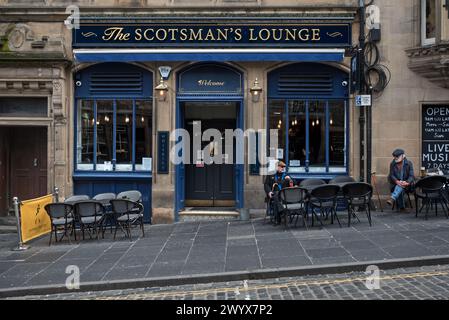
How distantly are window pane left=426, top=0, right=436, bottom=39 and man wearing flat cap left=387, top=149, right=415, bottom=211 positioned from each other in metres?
3.22

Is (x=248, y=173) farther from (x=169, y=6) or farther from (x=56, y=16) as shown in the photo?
(x=56, y=16)

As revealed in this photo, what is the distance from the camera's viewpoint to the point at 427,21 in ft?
40.7

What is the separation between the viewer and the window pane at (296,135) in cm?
1288

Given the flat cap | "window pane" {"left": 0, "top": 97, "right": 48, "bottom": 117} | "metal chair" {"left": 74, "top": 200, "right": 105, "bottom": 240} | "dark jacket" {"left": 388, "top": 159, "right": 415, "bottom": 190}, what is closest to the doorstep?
"metal chair" {"left": 74, "top": 200, "right": 105, "bottom": 240}

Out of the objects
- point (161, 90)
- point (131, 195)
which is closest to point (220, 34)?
point (161, 90)

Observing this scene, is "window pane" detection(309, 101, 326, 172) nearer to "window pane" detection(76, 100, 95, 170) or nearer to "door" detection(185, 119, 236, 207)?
"door" detection(185, 119, 236, 207)

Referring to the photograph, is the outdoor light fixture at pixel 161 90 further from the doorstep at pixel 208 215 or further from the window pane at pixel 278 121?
the doorstep at pixel 208 215

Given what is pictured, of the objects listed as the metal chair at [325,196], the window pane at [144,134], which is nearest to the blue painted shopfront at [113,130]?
the window pane at [144,134]

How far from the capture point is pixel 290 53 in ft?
40.5

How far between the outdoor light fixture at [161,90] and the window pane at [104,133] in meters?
1.40

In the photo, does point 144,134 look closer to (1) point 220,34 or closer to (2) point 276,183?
(1) point 220,34

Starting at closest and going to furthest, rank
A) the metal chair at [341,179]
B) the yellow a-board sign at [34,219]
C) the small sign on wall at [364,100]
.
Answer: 1. the yellow a-board sign at [34,219]
2. the metal chair at [341,179]
3. the small sign on wall at [364,100]

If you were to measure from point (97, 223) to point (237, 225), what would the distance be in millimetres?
3307

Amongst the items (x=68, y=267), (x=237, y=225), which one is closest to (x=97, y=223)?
(x=68, y=267)
